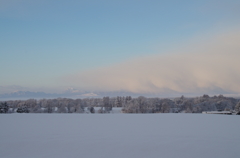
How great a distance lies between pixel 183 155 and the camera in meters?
5.89

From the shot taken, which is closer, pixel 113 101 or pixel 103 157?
pixel 103 157

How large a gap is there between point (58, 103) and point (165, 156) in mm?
41043

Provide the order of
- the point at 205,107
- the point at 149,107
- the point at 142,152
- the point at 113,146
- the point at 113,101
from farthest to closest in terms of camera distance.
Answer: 1. the point at 113,101
2. the point at 205,107
3. the point at 149,107
4. the point at 113,146
5. the point at 142,152

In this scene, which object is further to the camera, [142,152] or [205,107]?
[205,107]

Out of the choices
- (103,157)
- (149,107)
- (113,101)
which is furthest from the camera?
(113,101)

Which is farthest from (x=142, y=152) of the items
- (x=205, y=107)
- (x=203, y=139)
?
(x=205, y=107)

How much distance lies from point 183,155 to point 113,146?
7.42 feet

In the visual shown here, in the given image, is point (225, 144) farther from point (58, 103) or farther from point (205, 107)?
point (58, 103)

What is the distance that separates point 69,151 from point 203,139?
5.08 metres

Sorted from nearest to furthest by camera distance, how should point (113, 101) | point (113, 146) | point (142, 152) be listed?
point (142, 152), point (113, 146), point (113, 101)

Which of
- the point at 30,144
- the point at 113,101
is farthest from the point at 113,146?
the point at 113,101

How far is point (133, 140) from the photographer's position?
7.62m

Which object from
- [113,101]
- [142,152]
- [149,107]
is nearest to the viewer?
[142,152]

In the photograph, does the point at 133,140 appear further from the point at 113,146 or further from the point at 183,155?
the point at 183,155
